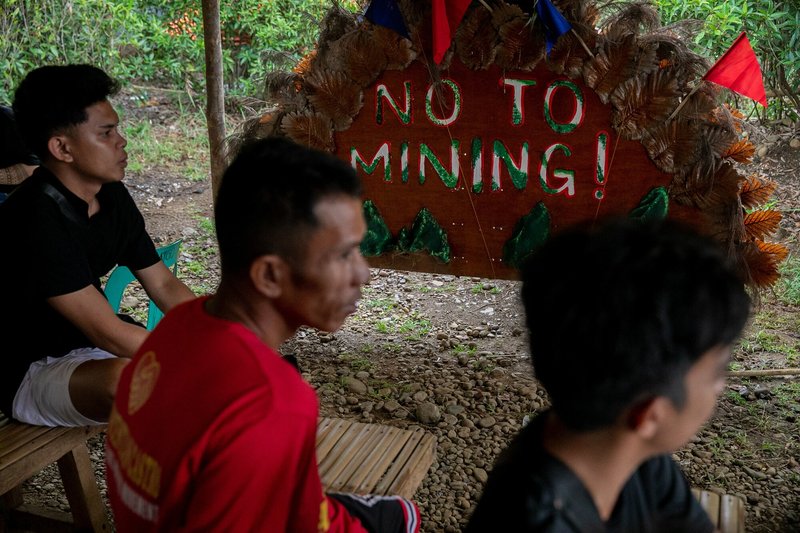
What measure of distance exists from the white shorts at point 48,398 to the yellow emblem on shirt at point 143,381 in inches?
39.3

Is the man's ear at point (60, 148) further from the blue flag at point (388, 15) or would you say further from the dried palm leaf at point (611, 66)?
the dried palm leaf at point (611, 66)

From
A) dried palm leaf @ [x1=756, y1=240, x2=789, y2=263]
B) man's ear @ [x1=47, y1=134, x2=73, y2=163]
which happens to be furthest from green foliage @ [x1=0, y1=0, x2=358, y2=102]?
dried palm leaf @ [x1=756, y1=240, x2=789, y2=263]

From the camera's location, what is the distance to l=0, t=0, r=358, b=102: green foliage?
7008 mm

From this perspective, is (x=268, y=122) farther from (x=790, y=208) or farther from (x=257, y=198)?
(x=790, y=208)

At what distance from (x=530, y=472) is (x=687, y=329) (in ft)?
1.06

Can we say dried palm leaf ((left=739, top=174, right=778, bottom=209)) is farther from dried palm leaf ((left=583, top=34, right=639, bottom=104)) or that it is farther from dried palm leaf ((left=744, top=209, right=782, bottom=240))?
dried palm leaf ((left=583, top=34, right=639, bottom=104))

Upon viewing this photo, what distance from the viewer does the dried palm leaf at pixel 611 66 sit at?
270 cm

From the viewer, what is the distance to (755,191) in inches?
107

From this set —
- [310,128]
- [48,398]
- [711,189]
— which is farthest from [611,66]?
[48,398]

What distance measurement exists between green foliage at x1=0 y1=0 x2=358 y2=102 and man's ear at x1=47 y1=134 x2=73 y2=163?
15.0 ft

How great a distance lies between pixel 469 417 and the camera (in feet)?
10.9

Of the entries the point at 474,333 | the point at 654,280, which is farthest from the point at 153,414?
the point at 474,333

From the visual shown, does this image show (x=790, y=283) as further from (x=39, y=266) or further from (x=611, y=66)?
(x=39, y=266)

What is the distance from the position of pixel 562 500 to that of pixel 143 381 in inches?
29.2
